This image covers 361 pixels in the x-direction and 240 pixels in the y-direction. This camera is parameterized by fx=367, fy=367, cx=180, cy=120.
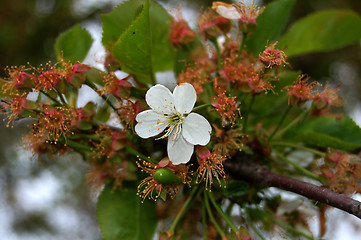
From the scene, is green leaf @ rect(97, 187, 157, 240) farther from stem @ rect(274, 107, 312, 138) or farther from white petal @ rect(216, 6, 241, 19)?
white petal @ rect(216, 6, 241, 19)

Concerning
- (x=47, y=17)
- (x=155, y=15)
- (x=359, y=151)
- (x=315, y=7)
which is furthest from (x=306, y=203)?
(x=47, y=17)

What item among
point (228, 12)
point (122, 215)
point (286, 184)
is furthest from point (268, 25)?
point (122, 215)

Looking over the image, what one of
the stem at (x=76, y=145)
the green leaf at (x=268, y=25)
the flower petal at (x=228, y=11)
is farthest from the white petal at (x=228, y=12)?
the stem at (x=76, y=145)

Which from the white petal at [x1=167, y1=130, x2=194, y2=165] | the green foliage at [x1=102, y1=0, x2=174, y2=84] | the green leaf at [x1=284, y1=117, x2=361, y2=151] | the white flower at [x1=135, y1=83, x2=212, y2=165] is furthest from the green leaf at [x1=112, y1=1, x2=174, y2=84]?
the green leaf at [x1=284, y1=117, x2=361, y2=151]

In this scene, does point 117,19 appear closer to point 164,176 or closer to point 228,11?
point 228,11

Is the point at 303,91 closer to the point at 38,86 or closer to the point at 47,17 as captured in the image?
the point at 38,86

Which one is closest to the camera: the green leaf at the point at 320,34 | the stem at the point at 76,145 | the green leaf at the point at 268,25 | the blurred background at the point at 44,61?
the stem at the point at 76,145

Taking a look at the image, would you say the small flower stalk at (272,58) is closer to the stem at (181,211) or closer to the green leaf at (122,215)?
the stem at (181,211)
